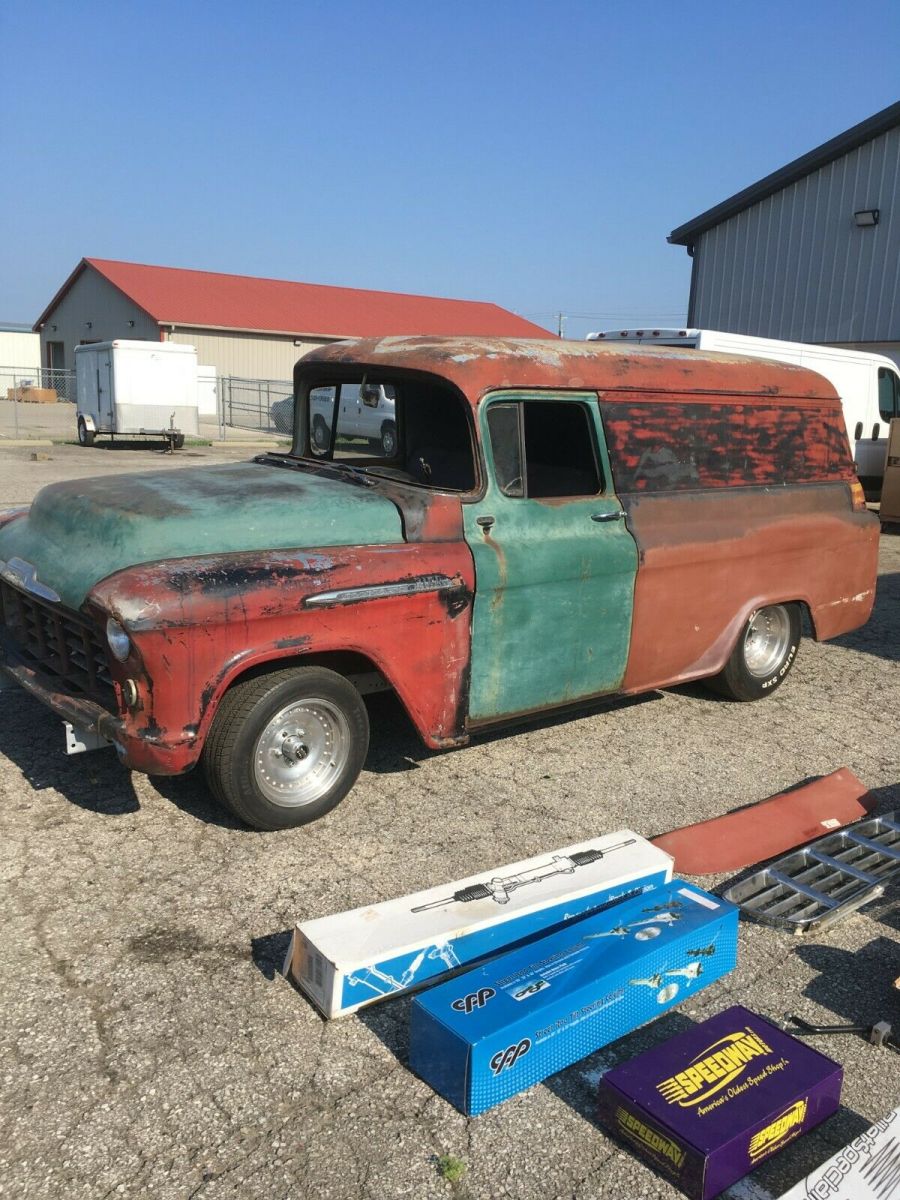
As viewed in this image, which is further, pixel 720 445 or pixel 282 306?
pixel 282 306

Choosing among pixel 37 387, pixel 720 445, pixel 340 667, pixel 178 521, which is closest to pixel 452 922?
pixel 340 667

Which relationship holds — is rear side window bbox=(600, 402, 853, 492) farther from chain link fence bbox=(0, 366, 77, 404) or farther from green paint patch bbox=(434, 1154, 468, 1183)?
chain link fence bbox=(0, 366, 77, 404)

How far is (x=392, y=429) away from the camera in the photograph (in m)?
5.35

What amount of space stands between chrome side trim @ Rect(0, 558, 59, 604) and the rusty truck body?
14 mm

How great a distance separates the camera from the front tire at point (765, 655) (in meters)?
6.04

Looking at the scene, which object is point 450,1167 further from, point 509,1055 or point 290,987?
point 290,987

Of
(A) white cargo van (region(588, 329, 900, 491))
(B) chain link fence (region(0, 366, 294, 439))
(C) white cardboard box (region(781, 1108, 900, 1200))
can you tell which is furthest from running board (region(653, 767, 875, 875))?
(B) chain link fence (region(0, 366, 294, 439))

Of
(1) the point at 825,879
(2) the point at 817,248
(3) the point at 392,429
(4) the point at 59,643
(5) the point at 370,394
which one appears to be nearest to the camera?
(1) the point at 825,879

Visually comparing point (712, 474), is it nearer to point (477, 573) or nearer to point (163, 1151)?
point (477, 573)

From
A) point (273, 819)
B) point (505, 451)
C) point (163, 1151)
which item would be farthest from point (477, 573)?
point (163, 1151)

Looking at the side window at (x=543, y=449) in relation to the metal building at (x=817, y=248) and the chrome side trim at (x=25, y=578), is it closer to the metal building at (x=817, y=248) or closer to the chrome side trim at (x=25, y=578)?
the chrome side trim at (x=25, y=578)

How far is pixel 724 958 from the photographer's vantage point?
3.38 m

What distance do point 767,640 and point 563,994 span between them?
3893 millimetres

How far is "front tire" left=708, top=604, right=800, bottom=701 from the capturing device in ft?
19.8
